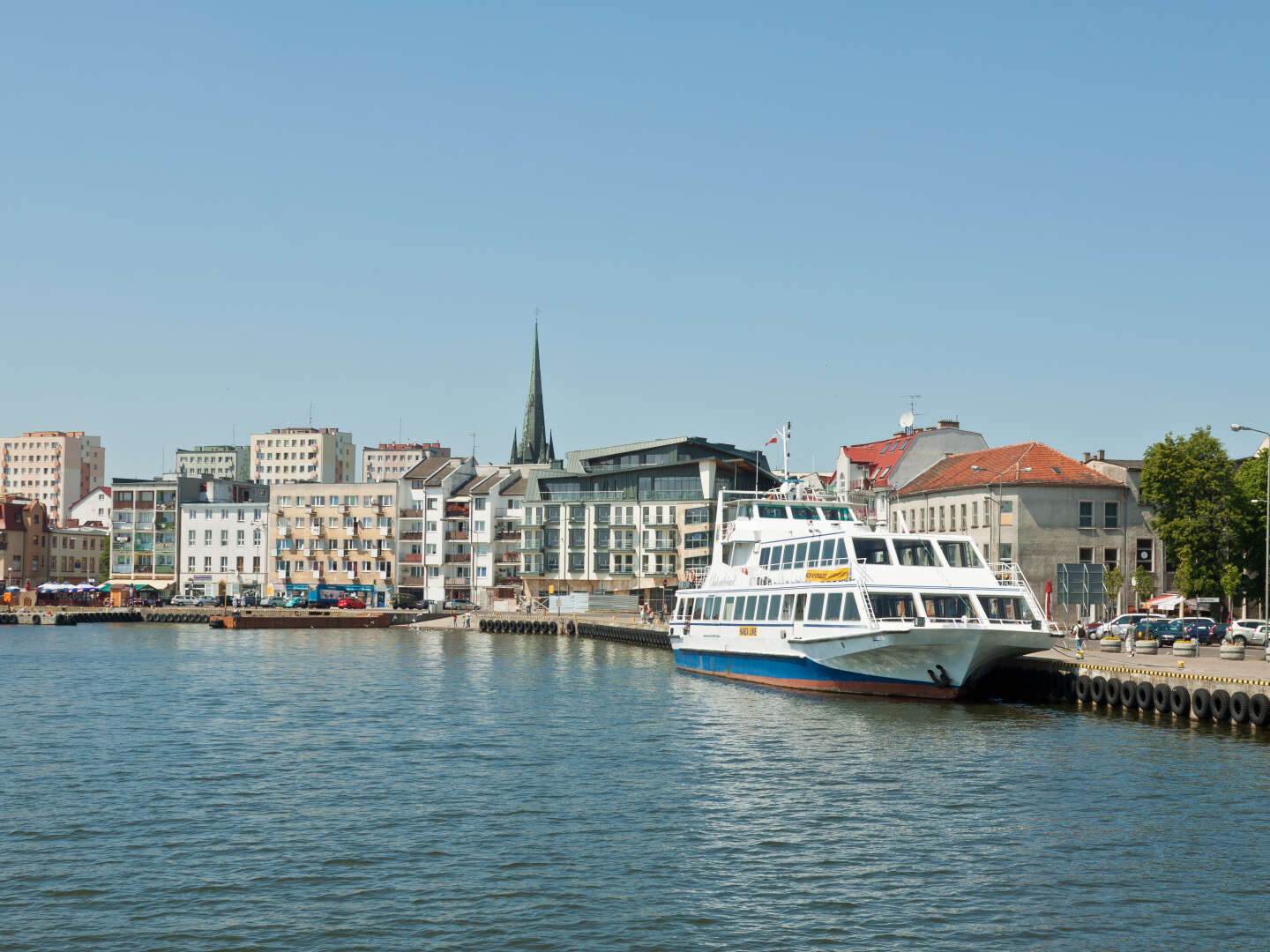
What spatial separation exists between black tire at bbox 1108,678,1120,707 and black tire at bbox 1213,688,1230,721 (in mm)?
5018

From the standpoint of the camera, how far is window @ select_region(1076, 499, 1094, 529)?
3219 inches

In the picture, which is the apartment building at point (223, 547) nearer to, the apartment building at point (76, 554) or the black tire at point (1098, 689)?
the apartment building at point (76, 554)

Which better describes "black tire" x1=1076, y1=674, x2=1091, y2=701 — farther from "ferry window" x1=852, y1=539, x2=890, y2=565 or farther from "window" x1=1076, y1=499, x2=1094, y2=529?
"window" x1=1076, y1=499, x2=1094, y2=529

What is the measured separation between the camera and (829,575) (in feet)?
169

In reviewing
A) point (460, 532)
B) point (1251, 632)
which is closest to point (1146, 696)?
point (1251, 632)

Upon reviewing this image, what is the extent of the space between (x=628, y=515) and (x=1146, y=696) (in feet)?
276

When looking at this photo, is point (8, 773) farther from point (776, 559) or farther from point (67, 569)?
point (67, 569)

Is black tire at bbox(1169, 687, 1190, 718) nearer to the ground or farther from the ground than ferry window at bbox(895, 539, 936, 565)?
nearer to the ground

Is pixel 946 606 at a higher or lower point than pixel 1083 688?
higher

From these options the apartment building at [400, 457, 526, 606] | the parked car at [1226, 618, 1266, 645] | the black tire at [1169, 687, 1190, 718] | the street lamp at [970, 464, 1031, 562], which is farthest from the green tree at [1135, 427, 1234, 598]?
the apartment building at [400, 457, 526, 606]

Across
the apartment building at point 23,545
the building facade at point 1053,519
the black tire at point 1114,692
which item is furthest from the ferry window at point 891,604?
the apartment building at point 23,545

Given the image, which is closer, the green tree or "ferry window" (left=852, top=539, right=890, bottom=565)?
"ferry window" (left=852, top=539, right=890, bottom=565)

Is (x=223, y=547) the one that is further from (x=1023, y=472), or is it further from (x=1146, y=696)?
(x=1146, y=696)

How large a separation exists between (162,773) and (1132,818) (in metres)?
23.7
